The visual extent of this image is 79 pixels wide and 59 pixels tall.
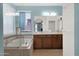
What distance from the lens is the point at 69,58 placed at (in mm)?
1396

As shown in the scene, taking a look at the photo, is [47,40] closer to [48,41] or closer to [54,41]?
[48,41]

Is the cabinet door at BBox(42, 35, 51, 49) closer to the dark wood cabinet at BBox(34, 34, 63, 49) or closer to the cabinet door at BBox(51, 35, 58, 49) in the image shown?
the dark wood cabinet at BBox(34, 34, 63, 49)

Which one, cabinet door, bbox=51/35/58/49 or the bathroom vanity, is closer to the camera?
the bathroom vanity

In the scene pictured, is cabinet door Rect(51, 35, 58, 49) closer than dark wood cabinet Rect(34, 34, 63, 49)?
No

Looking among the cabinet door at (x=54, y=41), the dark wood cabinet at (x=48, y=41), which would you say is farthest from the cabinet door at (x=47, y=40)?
the cabinet door at (x=54, y=41)

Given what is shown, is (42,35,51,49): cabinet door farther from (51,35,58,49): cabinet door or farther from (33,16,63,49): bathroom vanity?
(51,35,58,49): cabinet door

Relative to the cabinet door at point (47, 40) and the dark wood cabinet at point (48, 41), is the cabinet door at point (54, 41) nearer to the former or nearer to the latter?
the dark wood cabinet at point (48, 41)

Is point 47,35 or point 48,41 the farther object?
point 47,35

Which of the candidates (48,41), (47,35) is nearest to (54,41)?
(48,41)

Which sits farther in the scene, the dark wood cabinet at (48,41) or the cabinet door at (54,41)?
the cabinet door at (54,41)

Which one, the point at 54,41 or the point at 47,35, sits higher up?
the point at 47,35

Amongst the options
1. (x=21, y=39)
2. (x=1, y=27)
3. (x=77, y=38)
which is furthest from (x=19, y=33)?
(x=77, y=38)

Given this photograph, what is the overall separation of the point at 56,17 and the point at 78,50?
473 centimetres

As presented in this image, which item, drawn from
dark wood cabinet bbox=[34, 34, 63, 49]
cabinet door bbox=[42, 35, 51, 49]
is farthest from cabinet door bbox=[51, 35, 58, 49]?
cabinet door bbox=[42, 35, 51, 49]
